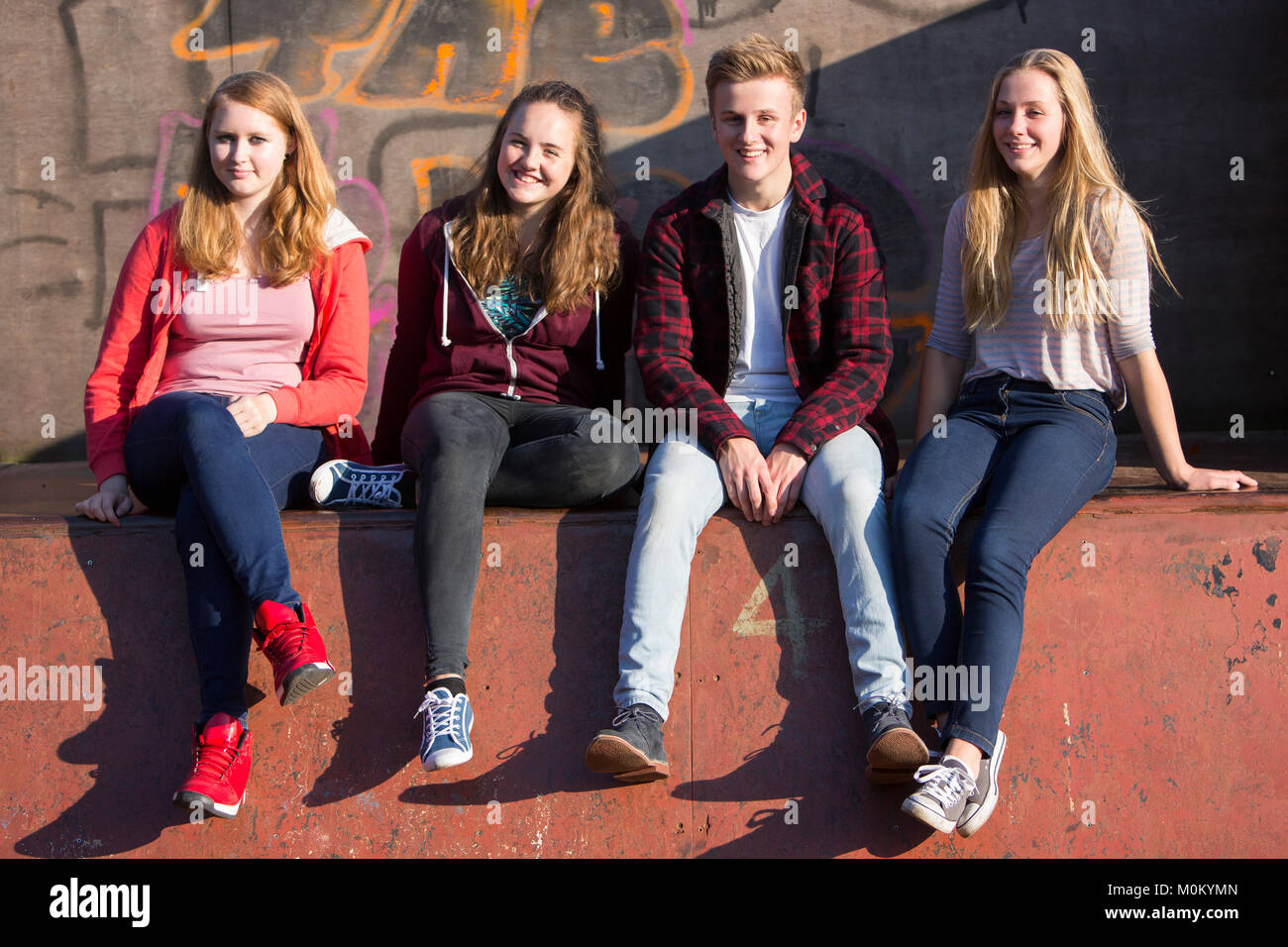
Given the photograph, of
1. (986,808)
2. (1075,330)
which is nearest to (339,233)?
(1075,330)

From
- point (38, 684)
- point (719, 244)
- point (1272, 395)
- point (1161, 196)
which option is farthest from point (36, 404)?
point (1272, 395)

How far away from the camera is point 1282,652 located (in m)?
2.61

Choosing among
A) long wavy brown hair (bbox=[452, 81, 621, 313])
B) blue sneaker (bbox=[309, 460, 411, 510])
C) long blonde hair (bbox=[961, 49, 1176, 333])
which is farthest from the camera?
long wavy brown hair (bbox=[452, 81, 621, 313])

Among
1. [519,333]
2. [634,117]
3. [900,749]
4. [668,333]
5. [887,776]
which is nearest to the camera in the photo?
[900,749]

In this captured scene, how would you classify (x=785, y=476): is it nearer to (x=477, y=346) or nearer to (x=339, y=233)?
(x=477, y=346)

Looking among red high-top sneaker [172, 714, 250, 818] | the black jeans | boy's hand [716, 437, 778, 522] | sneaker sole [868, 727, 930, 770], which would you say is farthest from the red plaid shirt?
red high-top sneaker [172, 714, 250, 818]

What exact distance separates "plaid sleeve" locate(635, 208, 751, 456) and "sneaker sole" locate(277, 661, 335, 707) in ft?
3.70

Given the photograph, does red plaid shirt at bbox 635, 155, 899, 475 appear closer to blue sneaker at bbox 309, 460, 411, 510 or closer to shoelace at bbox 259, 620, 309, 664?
blue sneaker at bbox 309, 460, 411, 510

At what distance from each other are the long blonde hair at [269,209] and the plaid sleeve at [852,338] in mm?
1484

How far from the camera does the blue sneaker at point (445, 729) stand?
2.38 m

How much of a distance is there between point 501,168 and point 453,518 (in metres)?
1.12

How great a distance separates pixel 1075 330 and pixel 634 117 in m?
3.05

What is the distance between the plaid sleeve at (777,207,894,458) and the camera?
9.09 feet

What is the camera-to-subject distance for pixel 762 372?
299 centimetres
